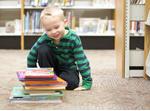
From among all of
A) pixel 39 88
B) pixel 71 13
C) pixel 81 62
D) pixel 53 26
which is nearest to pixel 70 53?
pixel 81 62

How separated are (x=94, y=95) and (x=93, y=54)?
1911 millimetres

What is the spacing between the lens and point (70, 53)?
226 centimetres

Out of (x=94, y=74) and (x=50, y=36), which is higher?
(x=50, y=36)

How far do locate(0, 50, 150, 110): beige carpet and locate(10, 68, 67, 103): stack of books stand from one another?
52 mm

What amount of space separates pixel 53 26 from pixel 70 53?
0.84ft

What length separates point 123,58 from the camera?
8.83 ft

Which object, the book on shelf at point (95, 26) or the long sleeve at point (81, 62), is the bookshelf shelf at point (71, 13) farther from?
the long sleeve at point (81, 62)

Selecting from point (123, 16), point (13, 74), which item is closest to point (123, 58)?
point (123, 16)

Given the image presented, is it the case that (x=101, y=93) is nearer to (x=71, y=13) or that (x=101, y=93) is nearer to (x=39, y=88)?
(x=39, y=88)

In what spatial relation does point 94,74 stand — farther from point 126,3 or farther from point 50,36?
point 50,36

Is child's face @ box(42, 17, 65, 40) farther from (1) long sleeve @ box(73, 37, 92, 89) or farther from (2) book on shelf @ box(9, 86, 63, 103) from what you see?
(2) book on shelf @ box(9, 86, 63, 103)

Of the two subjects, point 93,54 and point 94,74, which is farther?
point 93,54

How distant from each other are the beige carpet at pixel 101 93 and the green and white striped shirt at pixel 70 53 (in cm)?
12

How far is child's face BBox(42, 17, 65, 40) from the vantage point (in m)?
2.06
